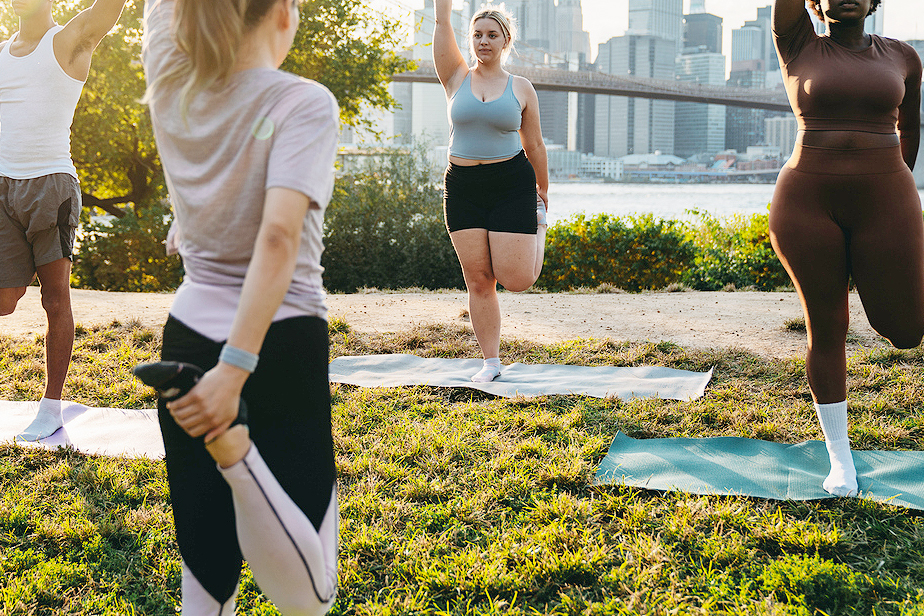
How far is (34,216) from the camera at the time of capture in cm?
308

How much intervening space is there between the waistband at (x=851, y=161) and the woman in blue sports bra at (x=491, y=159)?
5.18 feet

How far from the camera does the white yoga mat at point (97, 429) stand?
10.2 feet

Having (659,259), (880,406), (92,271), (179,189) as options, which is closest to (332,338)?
(880,406)

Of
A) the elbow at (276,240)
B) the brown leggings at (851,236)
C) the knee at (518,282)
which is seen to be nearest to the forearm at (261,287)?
the elbow at (276,240)

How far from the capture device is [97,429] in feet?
11.1

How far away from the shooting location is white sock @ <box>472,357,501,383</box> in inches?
161

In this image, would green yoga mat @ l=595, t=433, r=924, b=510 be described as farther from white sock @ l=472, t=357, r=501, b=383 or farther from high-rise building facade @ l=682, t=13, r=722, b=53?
high-rise building facade @ l=682, t=13, r=722, b=53

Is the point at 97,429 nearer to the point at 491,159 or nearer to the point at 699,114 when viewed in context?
the point at 491,159

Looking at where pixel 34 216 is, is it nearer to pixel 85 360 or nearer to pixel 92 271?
pixel 85 360

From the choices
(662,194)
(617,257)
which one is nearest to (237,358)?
(617,257)

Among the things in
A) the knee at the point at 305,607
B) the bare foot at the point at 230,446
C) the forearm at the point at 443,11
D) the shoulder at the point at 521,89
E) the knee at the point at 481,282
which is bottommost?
the knee at the point at 305,607

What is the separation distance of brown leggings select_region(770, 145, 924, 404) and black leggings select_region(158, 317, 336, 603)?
6.30 ft

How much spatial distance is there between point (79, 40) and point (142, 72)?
1042 cm

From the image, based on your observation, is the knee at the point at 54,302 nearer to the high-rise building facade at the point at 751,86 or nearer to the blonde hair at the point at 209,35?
the blonde hair at the point at 209,35
